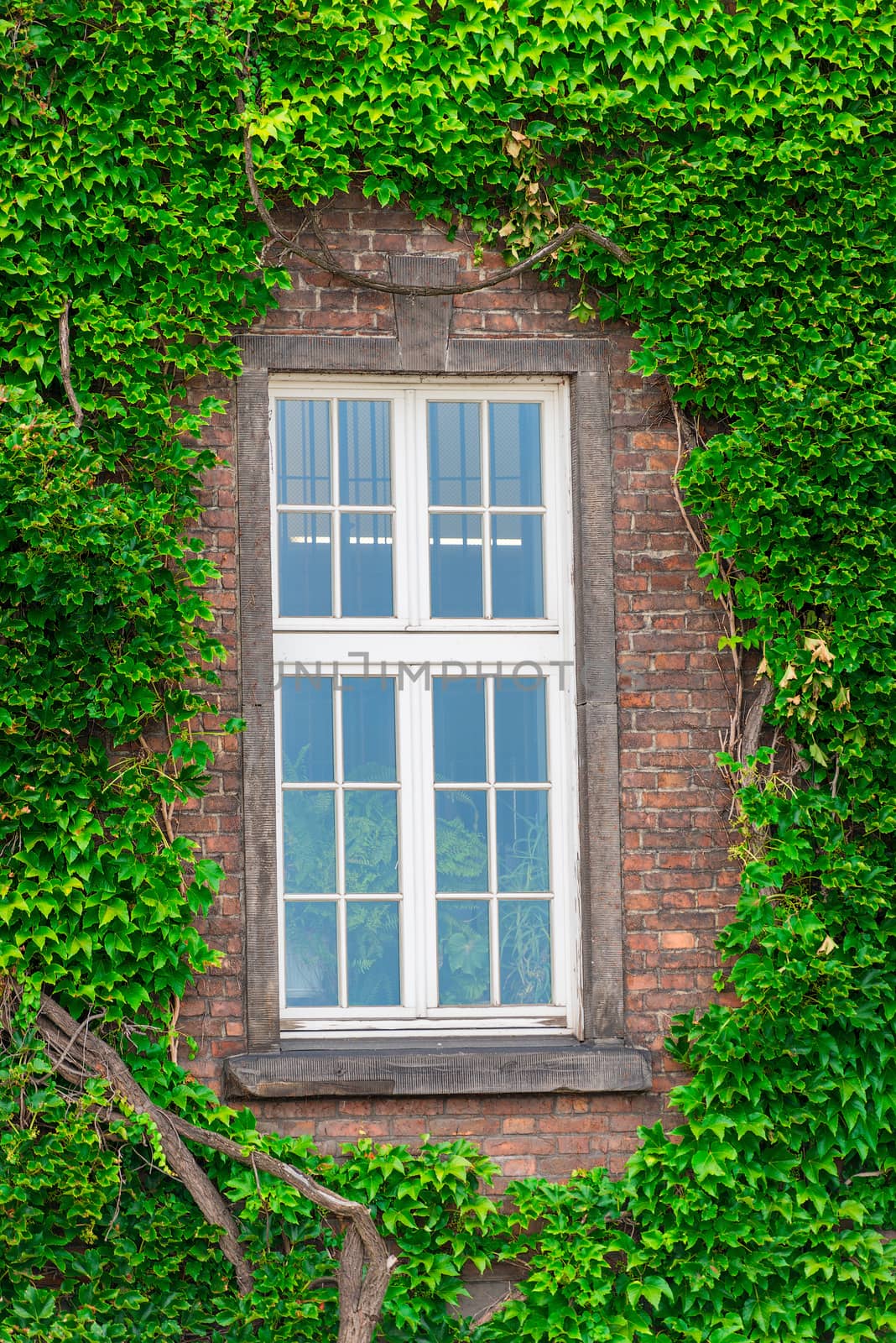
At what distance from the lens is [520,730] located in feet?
19.0

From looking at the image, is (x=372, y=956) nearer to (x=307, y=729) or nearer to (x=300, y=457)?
(x=307, y=729)

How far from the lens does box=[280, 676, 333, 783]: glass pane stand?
5676 mm

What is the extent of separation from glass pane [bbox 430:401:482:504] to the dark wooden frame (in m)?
0.19

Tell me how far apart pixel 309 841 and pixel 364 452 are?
1.41 m

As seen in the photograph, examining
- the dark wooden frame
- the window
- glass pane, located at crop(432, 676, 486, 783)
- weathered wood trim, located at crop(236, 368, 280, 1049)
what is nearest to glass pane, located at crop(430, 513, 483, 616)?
the window

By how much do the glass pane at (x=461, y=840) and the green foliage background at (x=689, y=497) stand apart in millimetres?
878

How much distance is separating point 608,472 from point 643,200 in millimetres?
975

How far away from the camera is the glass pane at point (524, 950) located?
18.6ft

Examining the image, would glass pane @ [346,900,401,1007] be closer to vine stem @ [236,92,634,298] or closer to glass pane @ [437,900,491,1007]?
glass pane @ [437,900,491,1007]

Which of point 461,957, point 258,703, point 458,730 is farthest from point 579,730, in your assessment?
point 258,703

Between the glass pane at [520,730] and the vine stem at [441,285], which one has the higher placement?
the vine stem at [441,285]

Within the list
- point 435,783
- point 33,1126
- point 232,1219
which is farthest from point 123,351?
point 232,1219

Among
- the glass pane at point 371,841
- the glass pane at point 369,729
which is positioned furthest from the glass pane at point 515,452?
the glass pane at point 371,841

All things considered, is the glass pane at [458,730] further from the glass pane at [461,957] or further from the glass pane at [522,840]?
the glass pane at [461,957]
